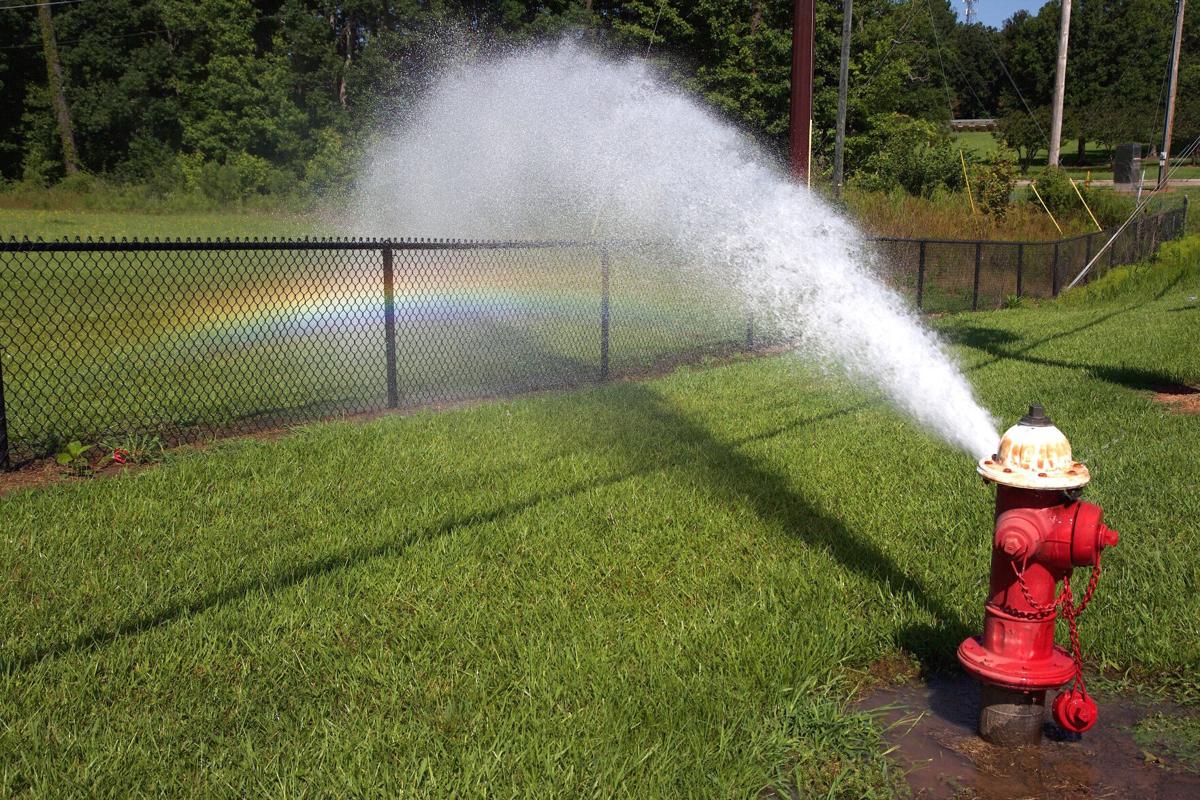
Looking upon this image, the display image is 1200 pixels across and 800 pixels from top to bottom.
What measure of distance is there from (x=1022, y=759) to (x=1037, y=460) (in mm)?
926

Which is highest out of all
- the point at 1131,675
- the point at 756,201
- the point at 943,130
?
the point at 943,130

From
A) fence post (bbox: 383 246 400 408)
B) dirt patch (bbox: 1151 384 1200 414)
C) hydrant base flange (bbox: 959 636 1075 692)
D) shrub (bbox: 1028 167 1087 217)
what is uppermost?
shrub (bbox: 1028 167 1087 217)

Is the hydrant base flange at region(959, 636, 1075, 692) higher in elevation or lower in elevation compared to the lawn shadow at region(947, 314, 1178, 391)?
higher

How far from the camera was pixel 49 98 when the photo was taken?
142 ft

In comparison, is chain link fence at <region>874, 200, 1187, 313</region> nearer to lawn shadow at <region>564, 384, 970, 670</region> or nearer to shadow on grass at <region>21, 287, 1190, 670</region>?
shadow on grass at <region>21, 287, 1190, 670</region>

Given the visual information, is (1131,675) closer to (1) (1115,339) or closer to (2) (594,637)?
(2) (594,637)

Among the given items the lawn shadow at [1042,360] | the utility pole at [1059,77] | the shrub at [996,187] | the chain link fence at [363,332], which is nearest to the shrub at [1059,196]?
the shrub at [996,187]

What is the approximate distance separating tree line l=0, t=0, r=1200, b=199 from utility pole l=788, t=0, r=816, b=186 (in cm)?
2480

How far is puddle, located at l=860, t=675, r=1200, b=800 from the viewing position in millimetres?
2684

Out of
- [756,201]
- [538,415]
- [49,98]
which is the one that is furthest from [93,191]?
[538,415]

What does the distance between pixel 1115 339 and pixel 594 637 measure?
10406 mm

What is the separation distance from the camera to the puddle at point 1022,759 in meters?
2.68

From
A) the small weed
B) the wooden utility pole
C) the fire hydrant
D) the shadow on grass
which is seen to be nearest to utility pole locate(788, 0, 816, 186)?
the shadow on grass

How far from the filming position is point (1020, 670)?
277 cm
